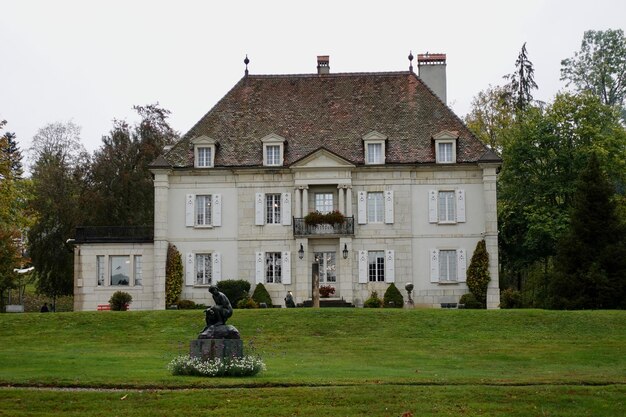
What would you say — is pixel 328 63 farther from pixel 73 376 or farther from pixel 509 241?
pixel 73 376

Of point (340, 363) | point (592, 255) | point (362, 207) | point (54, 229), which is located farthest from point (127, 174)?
point (340, 363)

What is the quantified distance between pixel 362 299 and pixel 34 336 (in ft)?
57.5

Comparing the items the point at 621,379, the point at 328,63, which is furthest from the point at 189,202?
the point at 621,379

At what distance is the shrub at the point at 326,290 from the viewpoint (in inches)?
1842

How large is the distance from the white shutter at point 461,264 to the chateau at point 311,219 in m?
0.05

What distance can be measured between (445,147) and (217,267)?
1235 cm

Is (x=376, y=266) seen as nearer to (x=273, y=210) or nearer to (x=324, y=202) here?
(x=324, y=202)

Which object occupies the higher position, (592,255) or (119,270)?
(592,255)

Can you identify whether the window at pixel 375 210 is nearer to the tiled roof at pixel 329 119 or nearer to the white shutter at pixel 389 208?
the white shutter at pixel 389 208

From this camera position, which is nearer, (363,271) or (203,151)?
(363,271)

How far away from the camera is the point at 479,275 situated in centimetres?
4612

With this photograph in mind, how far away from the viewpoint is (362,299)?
47.2 meters

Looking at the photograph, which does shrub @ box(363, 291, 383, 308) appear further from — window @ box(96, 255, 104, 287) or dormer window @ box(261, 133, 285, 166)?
window @ box(96, 255, 104, 287)

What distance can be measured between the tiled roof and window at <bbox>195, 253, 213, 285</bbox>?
4525 millimetres
